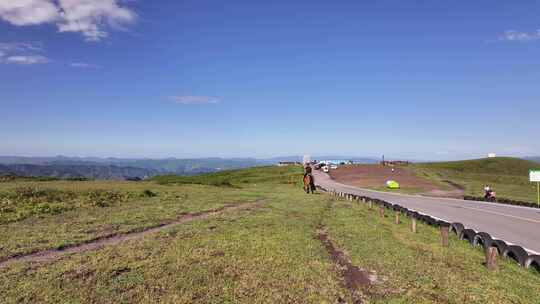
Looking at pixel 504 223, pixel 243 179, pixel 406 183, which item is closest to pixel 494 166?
pixel 406 183

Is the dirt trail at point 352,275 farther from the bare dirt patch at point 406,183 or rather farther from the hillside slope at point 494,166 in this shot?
the hillside slope at point 494,166

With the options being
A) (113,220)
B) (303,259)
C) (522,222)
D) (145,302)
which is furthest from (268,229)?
(522,222)

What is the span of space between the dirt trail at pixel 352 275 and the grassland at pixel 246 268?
13 cm

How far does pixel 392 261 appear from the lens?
45.7 ft

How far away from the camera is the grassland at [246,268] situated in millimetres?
9992

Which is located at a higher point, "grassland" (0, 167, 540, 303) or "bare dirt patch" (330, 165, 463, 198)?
"grassland" (0, 167, 540, 303)

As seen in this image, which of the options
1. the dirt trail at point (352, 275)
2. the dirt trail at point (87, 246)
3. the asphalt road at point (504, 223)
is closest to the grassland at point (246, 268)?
the dirt trail at point (352, 275)

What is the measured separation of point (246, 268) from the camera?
1223 centimetres

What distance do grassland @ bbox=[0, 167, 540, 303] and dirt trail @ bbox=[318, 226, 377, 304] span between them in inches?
5.2

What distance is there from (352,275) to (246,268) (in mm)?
3272

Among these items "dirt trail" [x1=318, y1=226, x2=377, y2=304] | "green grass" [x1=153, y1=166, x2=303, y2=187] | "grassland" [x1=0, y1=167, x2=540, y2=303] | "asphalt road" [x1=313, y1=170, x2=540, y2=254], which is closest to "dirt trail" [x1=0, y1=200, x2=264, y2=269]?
"grassland" [x1=0, y1=167, x2=540, y2=303]

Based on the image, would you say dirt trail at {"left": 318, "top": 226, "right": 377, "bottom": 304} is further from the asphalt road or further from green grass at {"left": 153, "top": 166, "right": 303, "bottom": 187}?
green grass at {"left": 153, "top": 166, "right": 303, "bottom": 187}

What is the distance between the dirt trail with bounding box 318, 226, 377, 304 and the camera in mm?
10730

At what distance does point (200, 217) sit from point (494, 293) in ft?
56.4
